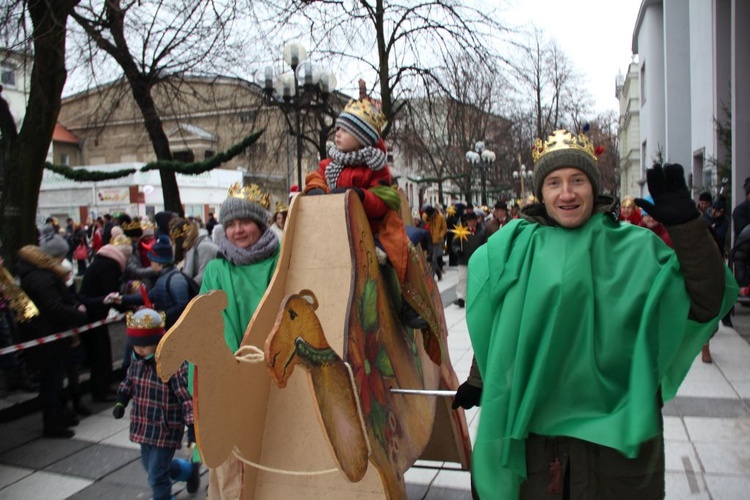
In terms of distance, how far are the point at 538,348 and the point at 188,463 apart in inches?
118

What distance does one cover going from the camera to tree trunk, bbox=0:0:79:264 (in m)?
8.12

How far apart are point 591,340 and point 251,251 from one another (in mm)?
2198

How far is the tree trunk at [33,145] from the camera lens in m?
8.12

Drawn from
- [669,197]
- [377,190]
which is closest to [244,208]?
[377,190]

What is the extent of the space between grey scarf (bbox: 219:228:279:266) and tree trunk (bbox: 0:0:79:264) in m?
A: 5.52

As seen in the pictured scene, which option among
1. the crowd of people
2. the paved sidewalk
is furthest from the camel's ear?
the paved sidewalk

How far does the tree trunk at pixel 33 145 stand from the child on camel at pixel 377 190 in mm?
5834

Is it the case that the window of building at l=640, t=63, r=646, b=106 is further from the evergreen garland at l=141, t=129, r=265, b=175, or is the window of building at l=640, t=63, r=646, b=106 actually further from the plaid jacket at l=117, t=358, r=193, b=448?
the plaid jacket at l=117, t=358, r=193, b=448

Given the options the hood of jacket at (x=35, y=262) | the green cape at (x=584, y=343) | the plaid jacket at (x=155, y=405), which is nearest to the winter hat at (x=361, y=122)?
the green cape at (x=584, y=343)

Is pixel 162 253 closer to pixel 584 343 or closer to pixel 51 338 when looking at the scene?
pixel 51 338

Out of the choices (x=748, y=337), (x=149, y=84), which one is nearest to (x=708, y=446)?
(x=748, y=337)

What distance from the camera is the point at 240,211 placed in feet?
13.0

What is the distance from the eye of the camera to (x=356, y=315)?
2908 mm

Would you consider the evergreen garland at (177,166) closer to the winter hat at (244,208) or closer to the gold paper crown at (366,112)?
the winter hat at (244,208)
